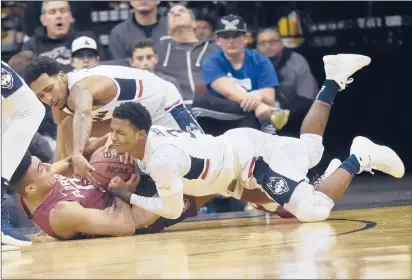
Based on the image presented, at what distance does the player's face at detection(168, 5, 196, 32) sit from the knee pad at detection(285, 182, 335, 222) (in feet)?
9.89

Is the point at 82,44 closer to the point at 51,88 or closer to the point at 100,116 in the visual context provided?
the point at 100,116

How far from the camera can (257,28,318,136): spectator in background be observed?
9.48m

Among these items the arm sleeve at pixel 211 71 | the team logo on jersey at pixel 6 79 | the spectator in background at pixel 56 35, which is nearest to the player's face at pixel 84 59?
the spectator in background at pixel 56 35

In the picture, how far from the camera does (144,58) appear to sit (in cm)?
875

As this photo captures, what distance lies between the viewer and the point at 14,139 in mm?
6023

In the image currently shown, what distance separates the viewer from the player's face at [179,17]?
9.05 m

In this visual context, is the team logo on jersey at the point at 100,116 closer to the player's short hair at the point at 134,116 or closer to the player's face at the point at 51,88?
the player's face at the point at 51,88

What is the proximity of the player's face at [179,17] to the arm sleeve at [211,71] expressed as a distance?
59 centimetres

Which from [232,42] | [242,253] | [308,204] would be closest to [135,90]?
[308,204]

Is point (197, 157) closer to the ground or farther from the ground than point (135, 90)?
closer to the ground

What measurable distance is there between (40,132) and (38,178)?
2504 millimetres

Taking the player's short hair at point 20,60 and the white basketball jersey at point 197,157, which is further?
the player's short hair at point 20,60

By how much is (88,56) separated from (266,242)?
393cm

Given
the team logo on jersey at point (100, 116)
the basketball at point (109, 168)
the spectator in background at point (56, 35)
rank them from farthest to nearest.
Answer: the spectator in background at point (56, 35), the team logo on jersey at point (100, 116), the basketball at point (109, 168)
